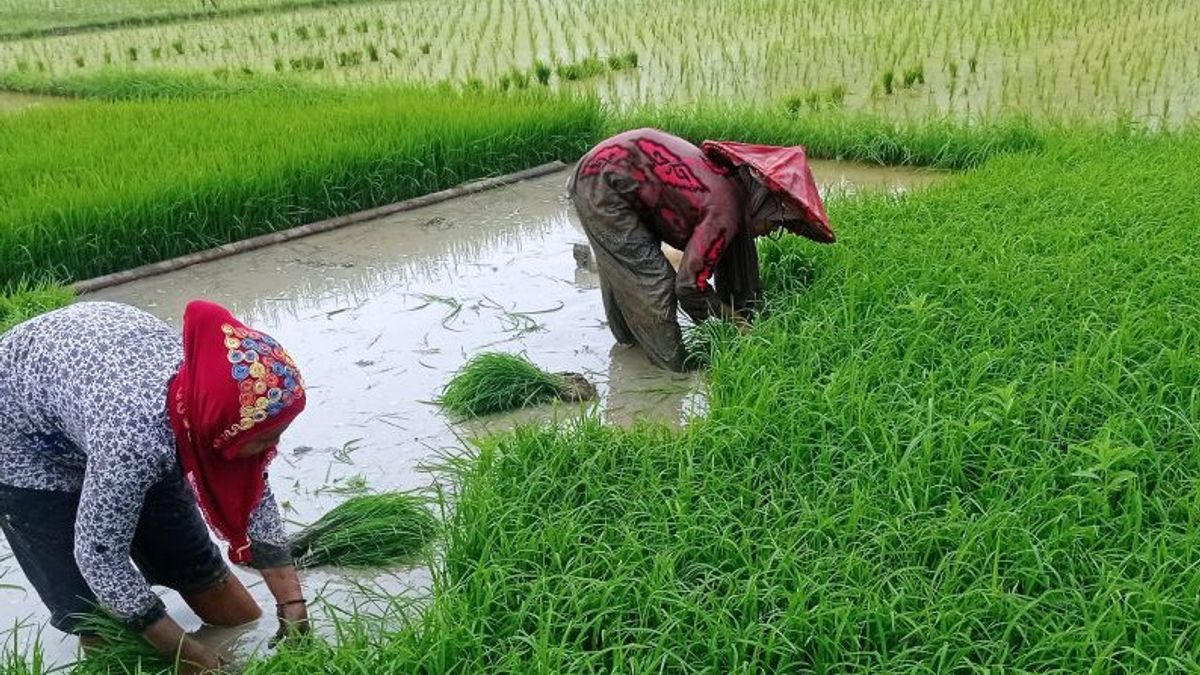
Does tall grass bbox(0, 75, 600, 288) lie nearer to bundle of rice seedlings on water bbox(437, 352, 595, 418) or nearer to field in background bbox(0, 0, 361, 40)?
bundle of rice seedlings on water bbox(437, 352, 595, 418)

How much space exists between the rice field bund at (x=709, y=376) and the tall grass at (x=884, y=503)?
1 centimetres

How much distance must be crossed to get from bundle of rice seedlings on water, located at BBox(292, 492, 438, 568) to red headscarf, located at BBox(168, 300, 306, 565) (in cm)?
92

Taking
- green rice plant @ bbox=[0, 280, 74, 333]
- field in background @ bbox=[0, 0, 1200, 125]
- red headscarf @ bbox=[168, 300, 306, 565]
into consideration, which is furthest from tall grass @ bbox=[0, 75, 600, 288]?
red headscarf @ bbox=[168, 300, 306, 565]

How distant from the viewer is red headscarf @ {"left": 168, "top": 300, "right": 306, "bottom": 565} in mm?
2162

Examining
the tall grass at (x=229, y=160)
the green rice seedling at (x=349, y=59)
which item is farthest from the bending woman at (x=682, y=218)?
the green rice seedling at (x=349, y=59)

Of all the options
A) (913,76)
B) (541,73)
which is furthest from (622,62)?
(913,76)

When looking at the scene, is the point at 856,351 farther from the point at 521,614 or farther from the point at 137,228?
the point at 137,228

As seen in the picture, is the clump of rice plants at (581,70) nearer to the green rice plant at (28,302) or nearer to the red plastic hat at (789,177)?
the green rice plant at (28,302)

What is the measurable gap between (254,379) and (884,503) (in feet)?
5.36

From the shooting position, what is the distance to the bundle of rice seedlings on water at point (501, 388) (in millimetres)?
4148

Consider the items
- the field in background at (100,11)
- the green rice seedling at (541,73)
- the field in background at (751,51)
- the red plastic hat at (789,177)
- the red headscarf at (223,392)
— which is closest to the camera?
the red headscarf at (223,392)

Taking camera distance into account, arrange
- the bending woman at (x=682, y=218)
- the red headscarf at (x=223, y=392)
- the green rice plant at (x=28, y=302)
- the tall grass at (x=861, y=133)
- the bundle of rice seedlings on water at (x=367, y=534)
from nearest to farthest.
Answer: the red headscarf at (x=223, y=392) → the bundle of rice seedlings on water at (x=367, y=534) → the bending woman at (x=682, y=218) → the green rice plant at (x=28, y=302) → the tall grass at (x=861, y=133)

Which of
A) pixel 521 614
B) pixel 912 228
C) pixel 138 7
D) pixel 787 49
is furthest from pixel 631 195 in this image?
pixel 138 7

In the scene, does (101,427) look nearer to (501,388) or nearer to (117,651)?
(117,651)
